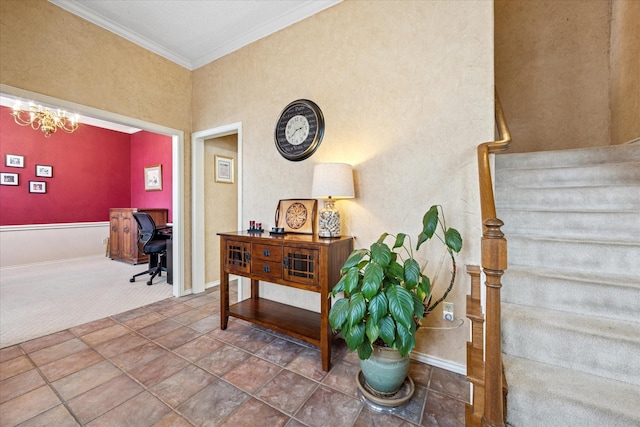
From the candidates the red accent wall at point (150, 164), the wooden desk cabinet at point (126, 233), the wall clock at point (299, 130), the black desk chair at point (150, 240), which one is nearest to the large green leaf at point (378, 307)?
the wall clock at point (299, 130)

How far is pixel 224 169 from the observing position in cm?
366

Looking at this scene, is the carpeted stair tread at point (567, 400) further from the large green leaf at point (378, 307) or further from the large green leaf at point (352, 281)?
the large green leaf at point (352, 281)

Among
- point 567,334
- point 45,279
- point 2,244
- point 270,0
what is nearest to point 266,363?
point 567,334

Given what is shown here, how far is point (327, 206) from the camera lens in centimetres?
206

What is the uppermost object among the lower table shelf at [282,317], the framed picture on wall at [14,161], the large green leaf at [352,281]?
the framed picture on wall at [14,161]

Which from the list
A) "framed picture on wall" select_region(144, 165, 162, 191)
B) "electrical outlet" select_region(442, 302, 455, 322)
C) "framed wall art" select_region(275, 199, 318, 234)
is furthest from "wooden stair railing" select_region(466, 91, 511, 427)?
"framed picture on wall" select_region(144, 165, 162, 191)

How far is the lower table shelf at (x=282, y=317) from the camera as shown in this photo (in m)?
1.92

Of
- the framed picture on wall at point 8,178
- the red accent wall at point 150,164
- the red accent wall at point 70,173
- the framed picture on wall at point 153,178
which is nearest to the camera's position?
the framed picture on wall at point 8,178

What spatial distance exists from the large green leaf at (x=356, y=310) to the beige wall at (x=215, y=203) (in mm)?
2633

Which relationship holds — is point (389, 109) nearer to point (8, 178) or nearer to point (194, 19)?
point (194, 19)

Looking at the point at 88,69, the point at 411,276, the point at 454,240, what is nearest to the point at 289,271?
the point at 411,276

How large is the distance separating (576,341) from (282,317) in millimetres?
1889

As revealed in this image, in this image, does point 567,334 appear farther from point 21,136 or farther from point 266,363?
point 21,136

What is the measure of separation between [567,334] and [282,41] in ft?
10.3
